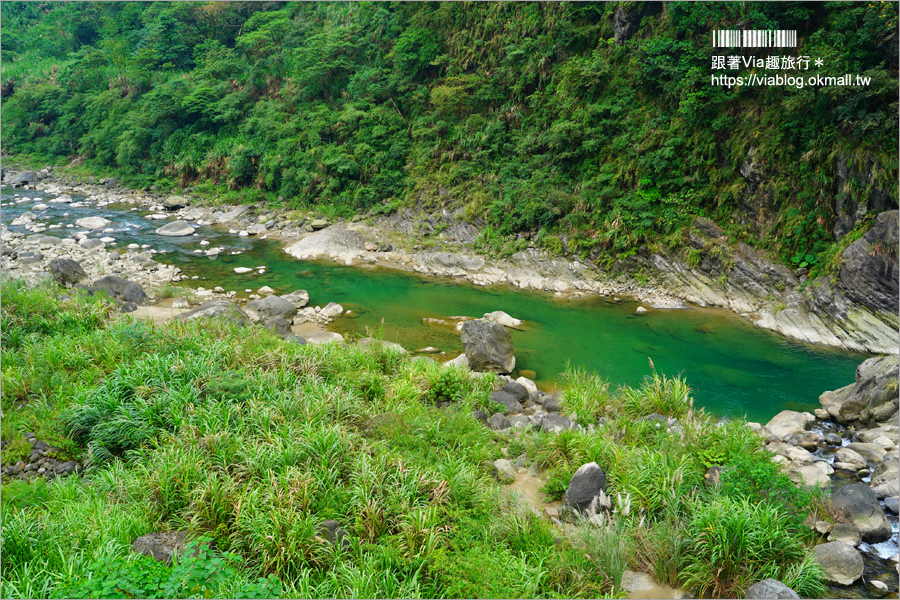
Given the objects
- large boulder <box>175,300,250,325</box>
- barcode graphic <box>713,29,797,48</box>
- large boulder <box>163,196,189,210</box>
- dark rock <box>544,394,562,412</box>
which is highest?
barcode graphic <box>713,29,797,48</box>

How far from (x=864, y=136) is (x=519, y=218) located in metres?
9.96

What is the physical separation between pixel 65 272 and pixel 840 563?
1761 cm

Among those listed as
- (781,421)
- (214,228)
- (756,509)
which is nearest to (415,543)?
(756,509)

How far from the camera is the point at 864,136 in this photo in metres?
12.1

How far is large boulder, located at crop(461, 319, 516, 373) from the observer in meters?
10.4

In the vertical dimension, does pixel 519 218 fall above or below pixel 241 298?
above

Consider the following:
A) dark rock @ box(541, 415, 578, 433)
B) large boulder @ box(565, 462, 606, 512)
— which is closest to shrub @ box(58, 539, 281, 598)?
large boulder @ box(565, 462, 606, 512)

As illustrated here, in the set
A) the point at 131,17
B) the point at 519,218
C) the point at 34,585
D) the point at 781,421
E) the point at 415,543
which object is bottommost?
the point at 781,421

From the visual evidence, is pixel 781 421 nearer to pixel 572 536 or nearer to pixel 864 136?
pixel 572 536

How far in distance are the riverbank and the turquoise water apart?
0.61 m

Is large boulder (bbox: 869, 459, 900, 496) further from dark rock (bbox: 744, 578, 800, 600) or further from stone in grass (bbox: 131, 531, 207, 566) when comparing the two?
stone in grass (bbox: 131, 531, 207, 566)

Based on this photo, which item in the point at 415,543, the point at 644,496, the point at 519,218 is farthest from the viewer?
the point at 519,218

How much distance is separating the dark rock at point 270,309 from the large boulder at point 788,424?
428 inches

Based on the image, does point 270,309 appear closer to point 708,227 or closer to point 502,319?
point 502,319
